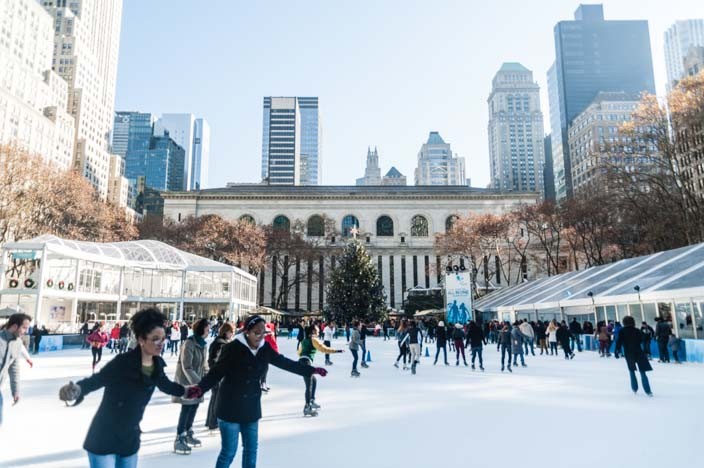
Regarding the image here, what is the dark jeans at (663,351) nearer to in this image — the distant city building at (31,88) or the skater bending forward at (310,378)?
the skater bending forward at (310,378)

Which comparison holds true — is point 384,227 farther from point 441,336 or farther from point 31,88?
point 31,88

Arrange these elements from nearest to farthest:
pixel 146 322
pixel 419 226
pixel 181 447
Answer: pixel 146 322 < pixel 181 447 < pixel 419 226

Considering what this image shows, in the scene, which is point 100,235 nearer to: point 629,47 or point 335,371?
point 335,371

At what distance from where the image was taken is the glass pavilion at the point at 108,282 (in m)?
26.4

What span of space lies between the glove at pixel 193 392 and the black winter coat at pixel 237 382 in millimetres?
98

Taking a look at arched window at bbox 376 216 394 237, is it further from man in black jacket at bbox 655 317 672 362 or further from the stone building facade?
man in black jacket at bbox 655 317 672 362

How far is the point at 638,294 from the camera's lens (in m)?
18.6

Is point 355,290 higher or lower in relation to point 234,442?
higher

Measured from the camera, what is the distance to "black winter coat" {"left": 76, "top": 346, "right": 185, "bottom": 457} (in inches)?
116

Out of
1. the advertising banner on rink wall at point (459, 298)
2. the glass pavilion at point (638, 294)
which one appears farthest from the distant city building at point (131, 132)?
the glass pavilion at point (638, 294)

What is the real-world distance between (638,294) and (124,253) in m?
31.7

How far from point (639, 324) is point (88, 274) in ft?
101

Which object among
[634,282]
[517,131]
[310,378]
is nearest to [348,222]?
[634,282]

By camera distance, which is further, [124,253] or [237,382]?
[124,253]
